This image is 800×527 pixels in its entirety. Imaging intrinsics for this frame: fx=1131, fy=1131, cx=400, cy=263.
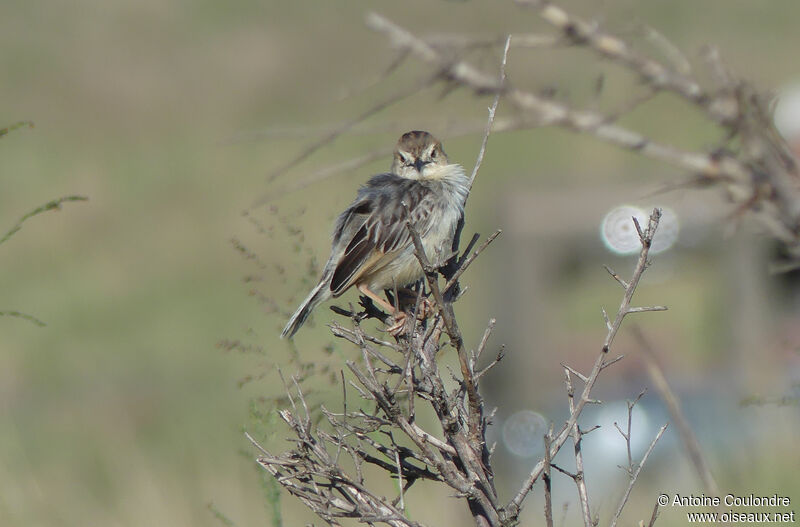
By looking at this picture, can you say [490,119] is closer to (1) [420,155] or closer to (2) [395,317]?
(2) [395,317]

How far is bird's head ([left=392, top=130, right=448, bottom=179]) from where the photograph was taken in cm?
564

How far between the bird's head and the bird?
0.23 m

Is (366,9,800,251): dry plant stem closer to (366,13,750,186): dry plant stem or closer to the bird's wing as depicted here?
(366,13,750,186): dry plant stem

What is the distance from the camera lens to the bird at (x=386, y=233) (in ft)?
16.4

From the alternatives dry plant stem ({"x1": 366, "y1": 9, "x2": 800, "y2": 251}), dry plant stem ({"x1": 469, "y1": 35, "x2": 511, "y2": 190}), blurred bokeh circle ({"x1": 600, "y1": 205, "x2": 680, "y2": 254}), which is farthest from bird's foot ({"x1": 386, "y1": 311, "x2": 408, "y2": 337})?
blurred bokeh circle ({"x1": 600, "y1": 205, "x2": 680, "y2": 254})

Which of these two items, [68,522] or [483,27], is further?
[68,522]

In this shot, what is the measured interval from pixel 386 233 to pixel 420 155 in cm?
71

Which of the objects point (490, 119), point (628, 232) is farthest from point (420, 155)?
point (628, 232)

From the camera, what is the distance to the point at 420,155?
568cm

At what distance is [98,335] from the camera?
1595cm

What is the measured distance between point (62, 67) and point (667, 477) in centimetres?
2260

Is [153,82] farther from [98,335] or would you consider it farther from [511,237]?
[511,237]

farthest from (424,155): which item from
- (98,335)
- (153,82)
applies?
(153,82)

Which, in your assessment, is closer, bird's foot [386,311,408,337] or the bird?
bird's foot [386,311,408,337]
